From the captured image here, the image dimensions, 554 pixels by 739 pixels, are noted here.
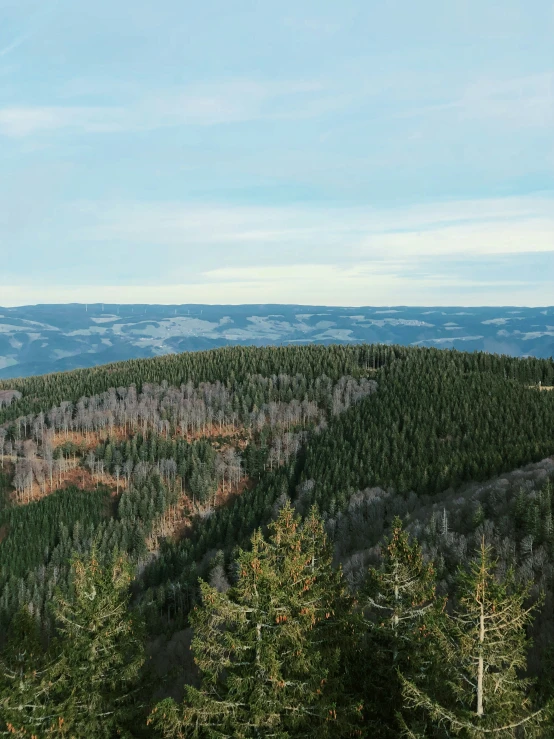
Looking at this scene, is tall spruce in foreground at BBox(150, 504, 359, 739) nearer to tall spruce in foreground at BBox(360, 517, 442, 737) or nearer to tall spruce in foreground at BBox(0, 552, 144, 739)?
tall spruce in foreground at BBox(360, 517, 442, 737)

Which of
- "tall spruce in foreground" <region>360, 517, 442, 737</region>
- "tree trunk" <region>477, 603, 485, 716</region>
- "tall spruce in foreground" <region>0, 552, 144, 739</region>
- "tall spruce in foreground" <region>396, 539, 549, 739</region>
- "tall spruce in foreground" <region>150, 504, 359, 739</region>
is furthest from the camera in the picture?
"tall spruce in foreground" <region>360, 517, 442, 737</region>

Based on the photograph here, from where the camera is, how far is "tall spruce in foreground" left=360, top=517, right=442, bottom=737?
29.0 metres

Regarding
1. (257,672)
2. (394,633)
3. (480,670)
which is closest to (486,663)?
(480,670)

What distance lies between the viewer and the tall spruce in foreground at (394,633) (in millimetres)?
29031

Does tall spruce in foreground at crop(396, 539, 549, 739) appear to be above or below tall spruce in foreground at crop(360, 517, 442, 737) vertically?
above

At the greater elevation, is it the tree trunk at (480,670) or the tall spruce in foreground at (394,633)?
the tree trunk at (480,670)

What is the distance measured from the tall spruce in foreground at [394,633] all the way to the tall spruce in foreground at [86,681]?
44.6 ft

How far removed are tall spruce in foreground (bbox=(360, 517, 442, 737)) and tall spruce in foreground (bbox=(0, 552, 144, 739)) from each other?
13.6 meters

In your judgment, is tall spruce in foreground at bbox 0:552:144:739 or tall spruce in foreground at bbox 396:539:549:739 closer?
tall spruce in foreground at bbox 396:539:549:739

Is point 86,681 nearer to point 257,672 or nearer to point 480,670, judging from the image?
point 257,672

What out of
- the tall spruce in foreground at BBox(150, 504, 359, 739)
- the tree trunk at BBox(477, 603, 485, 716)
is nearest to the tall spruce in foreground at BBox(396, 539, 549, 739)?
the tree trunk at BBox(477, 603, 485, 716)

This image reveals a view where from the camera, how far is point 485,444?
16900 cm

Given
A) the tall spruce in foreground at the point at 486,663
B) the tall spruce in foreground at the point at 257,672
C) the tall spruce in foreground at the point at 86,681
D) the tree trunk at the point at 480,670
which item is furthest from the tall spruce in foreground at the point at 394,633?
the tall spruce in foreground at the point at 86,681

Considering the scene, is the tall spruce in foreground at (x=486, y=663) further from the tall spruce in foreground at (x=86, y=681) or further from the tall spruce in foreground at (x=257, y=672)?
the tall spruce in foreground at (x=86, y=681)
